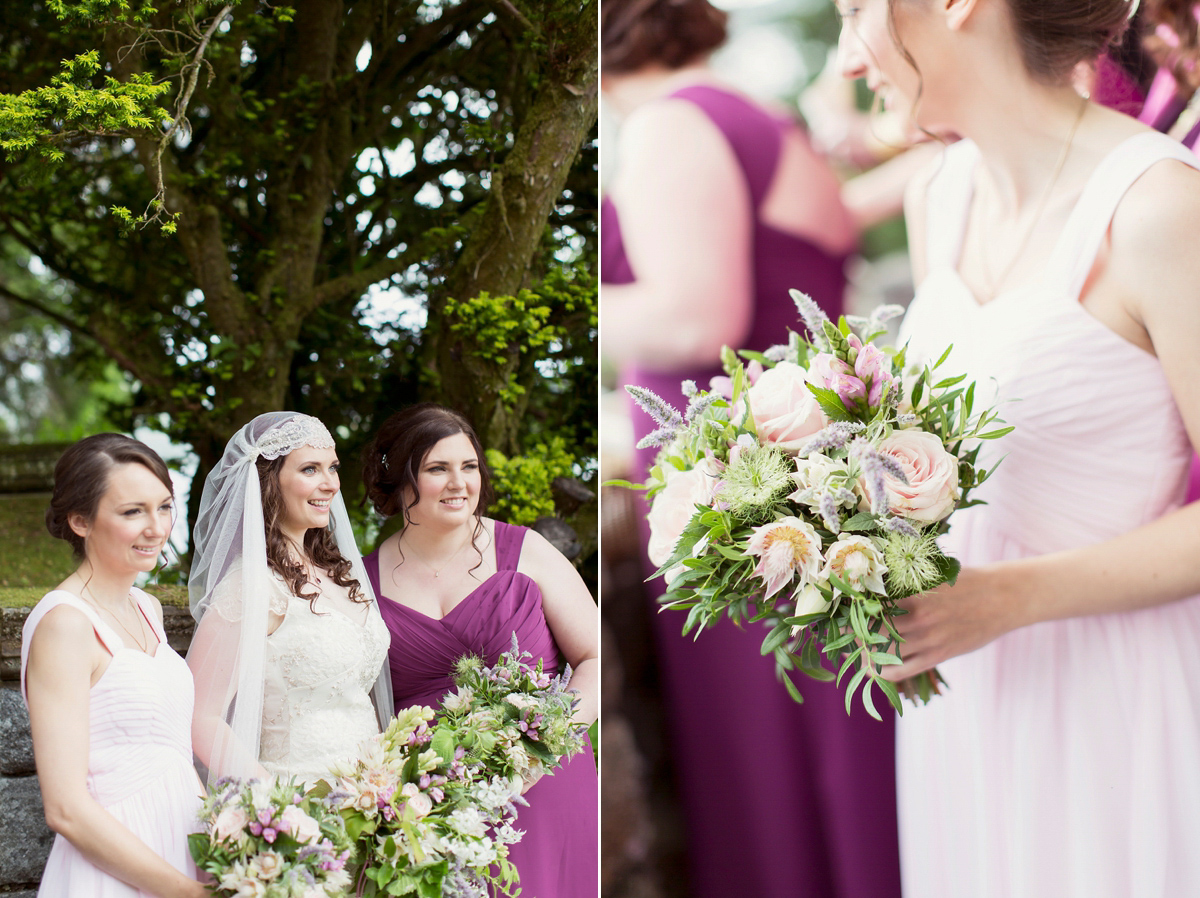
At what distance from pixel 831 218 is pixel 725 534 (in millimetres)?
899

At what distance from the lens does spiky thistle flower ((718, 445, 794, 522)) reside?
177cm

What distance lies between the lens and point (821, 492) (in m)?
1.73

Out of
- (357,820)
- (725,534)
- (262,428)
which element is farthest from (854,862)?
(262,428)

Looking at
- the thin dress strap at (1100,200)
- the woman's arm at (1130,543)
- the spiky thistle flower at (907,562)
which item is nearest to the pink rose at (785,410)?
the spiky thistle flower at (907,562)

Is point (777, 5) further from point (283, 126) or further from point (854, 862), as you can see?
point (854, 862)

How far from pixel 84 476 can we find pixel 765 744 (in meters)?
1.63

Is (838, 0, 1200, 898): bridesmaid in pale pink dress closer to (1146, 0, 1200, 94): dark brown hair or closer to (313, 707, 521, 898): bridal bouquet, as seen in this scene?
(1146, 0, 1200, 94): dark brown hair

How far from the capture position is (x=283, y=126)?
2.82 m

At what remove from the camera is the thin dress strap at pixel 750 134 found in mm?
2322

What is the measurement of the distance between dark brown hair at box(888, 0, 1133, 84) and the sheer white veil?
6.00ft

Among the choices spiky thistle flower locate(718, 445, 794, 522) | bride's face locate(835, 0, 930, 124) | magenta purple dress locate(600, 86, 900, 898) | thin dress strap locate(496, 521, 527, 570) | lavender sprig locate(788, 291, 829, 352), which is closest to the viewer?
spiky thistle flower locate(718, 445, 794, 522)

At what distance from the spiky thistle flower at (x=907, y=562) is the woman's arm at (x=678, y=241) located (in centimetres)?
80

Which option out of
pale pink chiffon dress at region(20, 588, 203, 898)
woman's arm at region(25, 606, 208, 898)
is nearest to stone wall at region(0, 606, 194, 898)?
pale pink chiffon dress at region(20, 588, 203, 898)

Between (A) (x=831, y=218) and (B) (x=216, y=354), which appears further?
(B) (x=216, y=354)
